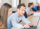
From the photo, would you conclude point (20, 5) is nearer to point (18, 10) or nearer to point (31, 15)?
point (18, 10)

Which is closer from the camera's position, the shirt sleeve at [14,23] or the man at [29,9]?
the shirt sleeve at [14,23]

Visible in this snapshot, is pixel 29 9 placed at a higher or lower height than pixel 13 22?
higher

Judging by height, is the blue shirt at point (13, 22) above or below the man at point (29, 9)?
below

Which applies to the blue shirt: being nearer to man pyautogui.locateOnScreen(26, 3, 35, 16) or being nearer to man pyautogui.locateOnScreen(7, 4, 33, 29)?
man pyautogui.locateOnScreen(7, 4, 33, 29)

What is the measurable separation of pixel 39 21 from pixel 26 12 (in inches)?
7.1

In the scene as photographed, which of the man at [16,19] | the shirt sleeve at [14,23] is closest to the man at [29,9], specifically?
the man at [16,19]

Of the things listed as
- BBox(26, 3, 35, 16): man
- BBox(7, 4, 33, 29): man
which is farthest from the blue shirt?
BBox(26, 3, 35, 16): man

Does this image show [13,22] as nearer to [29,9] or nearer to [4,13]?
[4,13]

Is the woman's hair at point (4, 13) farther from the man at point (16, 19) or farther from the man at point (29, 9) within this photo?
the man at point (29, 9)

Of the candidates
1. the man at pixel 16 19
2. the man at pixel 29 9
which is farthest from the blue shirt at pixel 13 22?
the man at pixel 29 9

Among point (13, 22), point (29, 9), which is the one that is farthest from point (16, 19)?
point (29, 9)

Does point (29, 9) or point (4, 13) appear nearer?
point (4, 13)

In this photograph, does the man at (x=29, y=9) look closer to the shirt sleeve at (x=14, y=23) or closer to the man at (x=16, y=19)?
the man at (x=16, y=19)

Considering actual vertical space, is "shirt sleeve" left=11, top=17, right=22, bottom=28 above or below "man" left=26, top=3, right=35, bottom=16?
below
